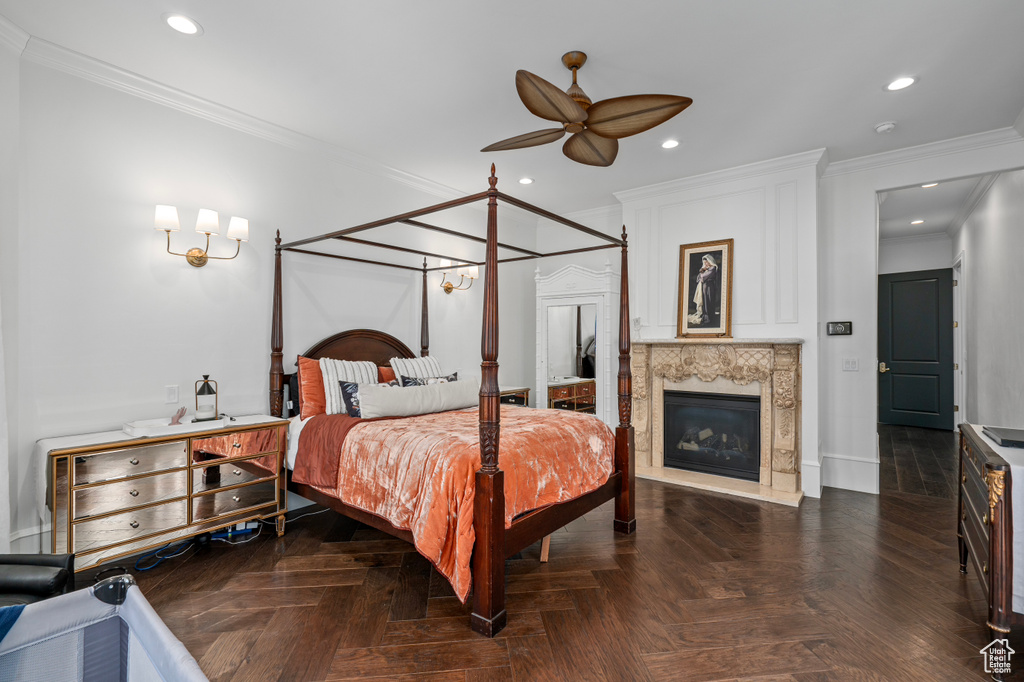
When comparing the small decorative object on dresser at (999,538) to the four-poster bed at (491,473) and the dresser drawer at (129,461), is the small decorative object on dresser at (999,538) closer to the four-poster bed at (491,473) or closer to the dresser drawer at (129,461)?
the four-poster bed at (491,473)

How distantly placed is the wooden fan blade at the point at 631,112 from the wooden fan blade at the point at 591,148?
3.8 inches

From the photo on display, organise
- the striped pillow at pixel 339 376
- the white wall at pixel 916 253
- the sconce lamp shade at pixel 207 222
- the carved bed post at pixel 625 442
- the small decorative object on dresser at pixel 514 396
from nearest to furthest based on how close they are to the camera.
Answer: the sconce lamp shade at pixel 207 222 < the carved bed post at pixel 625 442 < the striped pillow at pixel 339 376 < the small decorative object on dresser at pixel 514 396 < the white wall at pixel 916 253

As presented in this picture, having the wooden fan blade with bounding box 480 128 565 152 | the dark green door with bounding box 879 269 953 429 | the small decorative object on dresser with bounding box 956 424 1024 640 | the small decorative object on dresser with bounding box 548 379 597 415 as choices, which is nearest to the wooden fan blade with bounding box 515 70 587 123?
the wooden fan blade with bounding box 480 128 565 152

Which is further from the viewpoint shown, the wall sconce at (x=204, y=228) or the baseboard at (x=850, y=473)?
the baseboard at (x=850, y=473)

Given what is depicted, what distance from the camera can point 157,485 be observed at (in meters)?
2.69

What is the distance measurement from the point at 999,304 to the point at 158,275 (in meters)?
6.76

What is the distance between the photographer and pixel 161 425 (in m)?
2.88

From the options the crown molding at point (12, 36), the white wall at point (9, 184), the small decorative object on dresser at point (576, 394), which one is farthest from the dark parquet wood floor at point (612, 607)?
the crown molding at point (12, 36)

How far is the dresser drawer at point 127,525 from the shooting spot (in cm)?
246

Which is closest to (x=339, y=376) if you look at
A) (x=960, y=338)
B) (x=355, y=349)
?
(x=355, y=349)

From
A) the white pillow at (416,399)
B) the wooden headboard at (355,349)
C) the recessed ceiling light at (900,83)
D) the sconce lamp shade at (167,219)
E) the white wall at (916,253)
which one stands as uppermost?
the recessed ceiling light at (900,83)

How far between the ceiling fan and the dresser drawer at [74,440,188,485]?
8.13 feet

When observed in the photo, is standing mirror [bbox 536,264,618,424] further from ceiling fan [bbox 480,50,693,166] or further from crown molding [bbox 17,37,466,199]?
ceiling fan [bbox 480,50,693,166]

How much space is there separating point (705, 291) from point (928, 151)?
2.01 meters
